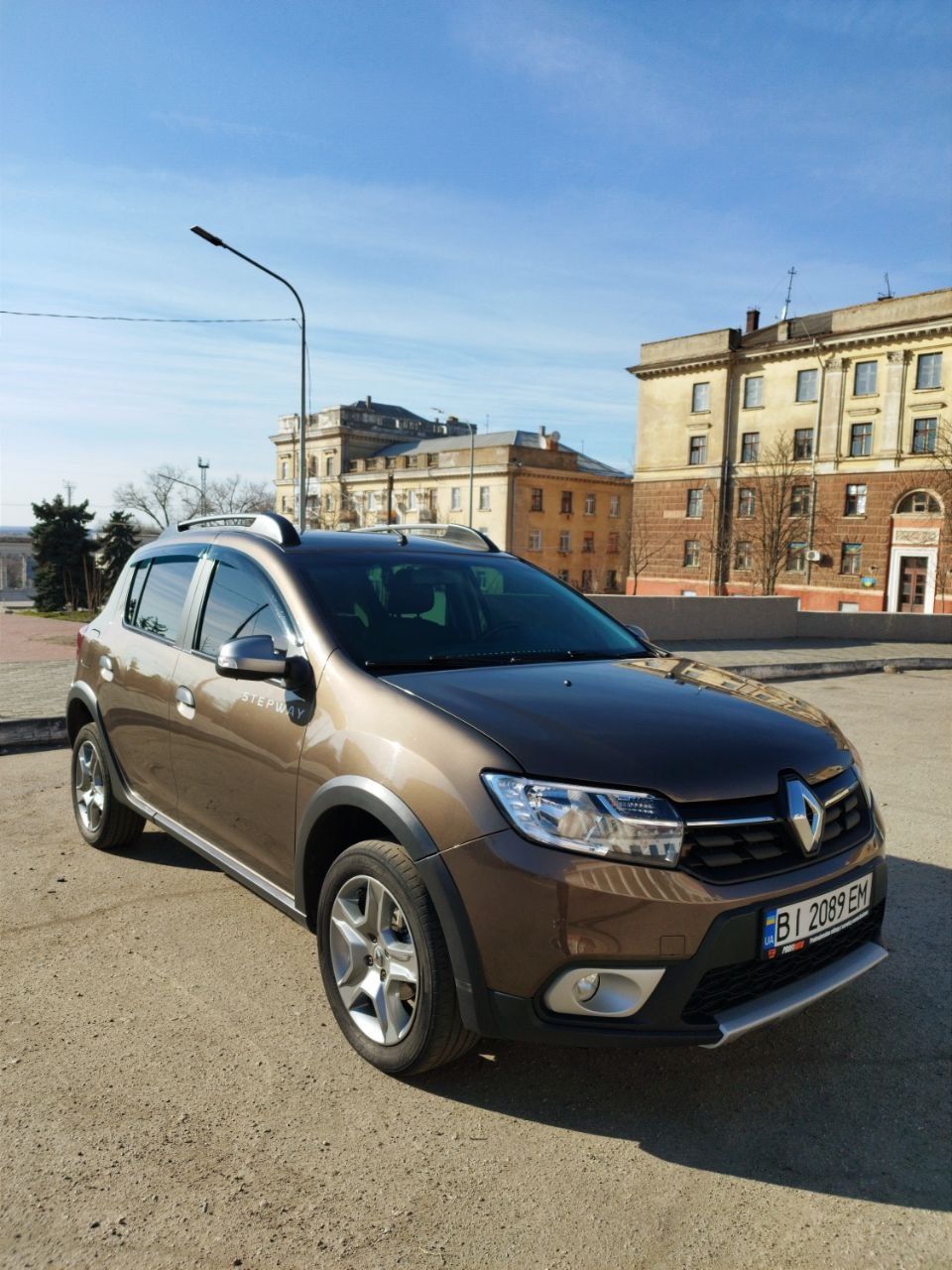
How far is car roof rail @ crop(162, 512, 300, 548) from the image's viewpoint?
3.91 m

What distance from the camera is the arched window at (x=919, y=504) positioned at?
1753 inches

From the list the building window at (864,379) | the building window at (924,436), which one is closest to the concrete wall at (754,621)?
the building window at (924,436)

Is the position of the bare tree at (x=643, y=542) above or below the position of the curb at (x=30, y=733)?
above

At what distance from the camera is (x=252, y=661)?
322 cm

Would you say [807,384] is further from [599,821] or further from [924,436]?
[599,821]

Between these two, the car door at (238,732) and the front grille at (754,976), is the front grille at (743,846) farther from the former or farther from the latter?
the car door at (238,732)

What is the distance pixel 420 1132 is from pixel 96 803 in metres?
3.08

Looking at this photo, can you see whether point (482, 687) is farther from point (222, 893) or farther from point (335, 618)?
point (222, 893)

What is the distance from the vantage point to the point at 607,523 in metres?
78.7

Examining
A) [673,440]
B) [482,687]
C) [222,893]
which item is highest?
[673,440]

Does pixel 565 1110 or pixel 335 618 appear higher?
pixel 335 618

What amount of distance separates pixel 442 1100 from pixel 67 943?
189 centimetres

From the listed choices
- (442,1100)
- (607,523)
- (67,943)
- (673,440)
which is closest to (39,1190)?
(442,1100)

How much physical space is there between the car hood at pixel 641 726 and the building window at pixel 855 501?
47988mm
